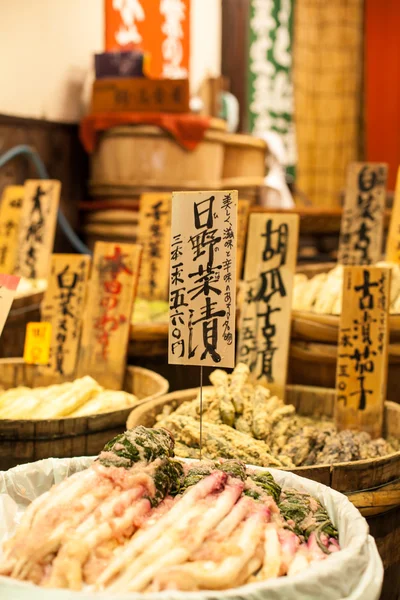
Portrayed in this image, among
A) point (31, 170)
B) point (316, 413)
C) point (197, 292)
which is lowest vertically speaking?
point (316, 413)

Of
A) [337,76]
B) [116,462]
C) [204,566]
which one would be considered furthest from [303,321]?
[337,76]

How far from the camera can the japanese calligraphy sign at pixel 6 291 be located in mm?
2463

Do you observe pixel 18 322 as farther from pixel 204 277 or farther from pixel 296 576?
pixel 296 576

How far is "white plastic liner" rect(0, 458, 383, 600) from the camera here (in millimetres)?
1375

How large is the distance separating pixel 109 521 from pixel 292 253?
177 cm

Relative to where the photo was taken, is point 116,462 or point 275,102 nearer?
point 116,462

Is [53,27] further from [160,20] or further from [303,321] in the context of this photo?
[303,321]

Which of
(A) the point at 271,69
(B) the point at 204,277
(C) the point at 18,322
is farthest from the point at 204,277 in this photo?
(A) the point at 271,69

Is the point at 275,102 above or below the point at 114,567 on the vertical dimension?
above

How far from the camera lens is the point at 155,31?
25.3 ft

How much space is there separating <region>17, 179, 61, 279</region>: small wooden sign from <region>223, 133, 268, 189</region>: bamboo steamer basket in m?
2.49

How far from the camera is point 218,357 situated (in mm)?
2059

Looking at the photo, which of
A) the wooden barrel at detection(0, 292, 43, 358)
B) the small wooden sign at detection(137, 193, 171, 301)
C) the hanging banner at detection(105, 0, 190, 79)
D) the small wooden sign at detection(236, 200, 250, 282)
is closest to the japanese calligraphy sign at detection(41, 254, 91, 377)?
the wooden barrel at detection(0, 292, 43, 358)

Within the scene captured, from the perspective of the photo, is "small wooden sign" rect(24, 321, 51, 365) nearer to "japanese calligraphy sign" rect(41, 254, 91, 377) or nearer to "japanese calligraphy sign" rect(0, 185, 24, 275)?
"japanese calligraphy sign" rect(41, 254, 91, 377)
